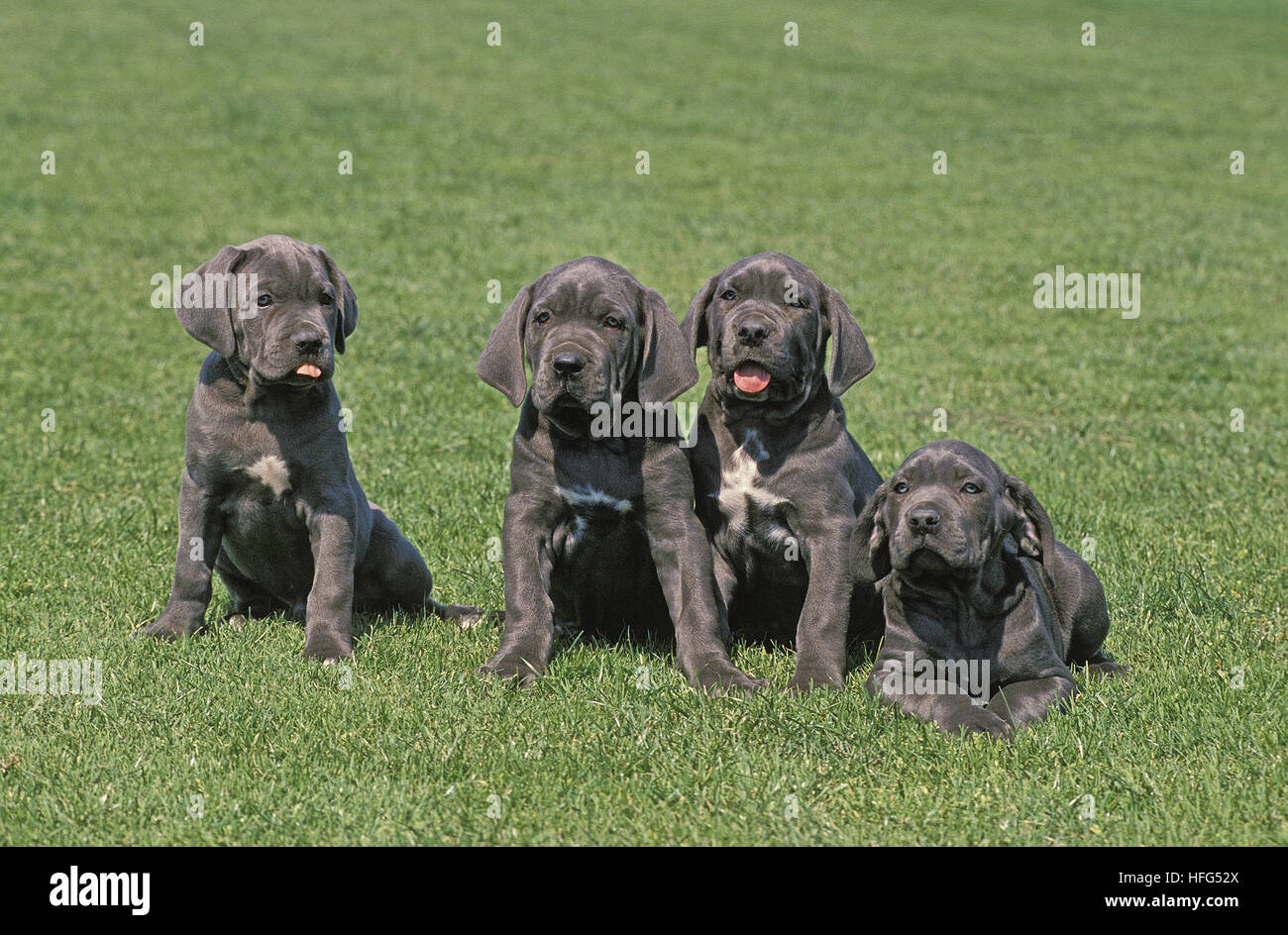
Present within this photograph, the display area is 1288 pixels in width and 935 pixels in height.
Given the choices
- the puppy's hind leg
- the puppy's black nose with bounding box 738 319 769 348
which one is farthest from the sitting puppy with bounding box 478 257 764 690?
the puppy's hind leg

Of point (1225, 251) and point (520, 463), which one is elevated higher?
point (1225, 251)

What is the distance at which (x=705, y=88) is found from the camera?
31203 millimetres

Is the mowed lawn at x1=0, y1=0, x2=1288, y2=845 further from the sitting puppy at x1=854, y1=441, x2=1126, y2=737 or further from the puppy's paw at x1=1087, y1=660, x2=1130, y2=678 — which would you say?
the sitting puppy at x1=854, y1=441, x2=1126, y2=737

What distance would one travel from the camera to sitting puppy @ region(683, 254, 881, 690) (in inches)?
239

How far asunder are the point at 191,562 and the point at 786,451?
283 centimetres

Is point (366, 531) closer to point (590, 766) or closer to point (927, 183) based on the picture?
point (590, 766)

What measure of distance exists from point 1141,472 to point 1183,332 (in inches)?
246

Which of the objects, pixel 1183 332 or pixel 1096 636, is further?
pixel 1183 332

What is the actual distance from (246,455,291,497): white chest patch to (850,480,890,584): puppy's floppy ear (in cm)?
260

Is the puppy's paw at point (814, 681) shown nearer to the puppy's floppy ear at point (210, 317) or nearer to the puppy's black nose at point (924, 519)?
the puppy's black nose at point (924, 519)

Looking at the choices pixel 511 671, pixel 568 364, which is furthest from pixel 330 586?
pixel 568 364

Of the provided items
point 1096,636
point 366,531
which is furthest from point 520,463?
point 1096,636

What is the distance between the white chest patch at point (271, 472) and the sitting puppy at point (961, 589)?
2619 mm

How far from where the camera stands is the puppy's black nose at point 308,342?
610cm
